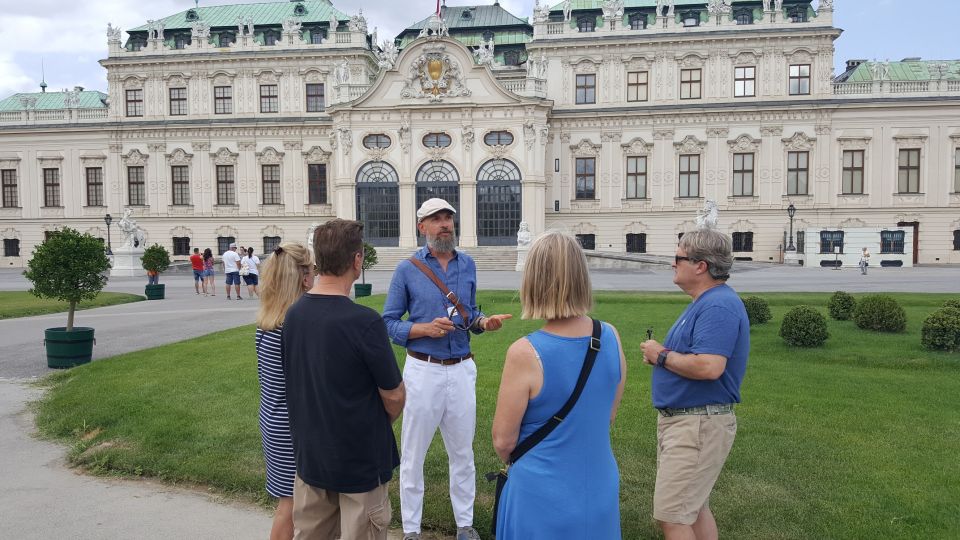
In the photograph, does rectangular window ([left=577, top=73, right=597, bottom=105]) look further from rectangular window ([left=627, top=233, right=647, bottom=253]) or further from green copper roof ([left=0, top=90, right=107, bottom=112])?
green copper roof ([left=0, top=90, right=107, bottom=112])

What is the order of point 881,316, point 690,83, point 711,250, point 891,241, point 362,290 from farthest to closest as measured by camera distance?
point 690,83, point 891,241, point 362,290, point 881,316, point 711,250

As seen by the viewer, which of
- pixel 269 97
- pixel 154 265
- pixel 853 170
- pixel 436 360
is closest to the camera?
pixel 436 360

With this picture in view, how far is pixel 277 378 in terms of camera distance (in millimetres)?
3883

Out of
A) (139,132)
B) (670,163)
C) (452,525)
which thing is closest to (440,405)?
(452,525)

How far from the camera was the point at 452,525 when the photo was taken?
4.79m

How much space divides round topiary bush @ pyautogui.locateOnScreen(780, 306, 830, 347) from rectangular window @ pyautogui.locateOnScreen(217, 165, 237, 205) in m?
39.6

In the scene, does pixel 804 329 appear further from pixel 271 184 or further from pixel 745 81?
pixel 271 184

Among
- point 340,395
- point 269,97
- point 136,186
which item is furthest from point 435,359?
point 136,186

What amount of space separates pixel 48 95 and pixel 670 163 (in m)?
45.8

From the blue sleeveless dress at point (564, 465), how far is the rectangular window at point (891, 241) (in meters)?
38.3

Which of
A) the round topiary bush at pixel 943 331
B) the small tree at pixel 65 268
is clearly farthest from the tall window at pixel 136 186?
the round topiary bush at pixel 943 331

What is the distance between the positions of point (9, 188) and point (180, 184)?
478 inches

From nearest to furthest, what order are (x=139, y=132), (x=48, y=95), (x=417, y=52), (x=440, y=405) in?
(x=440, y=405), (x=417, y=52), (x=139, y=132), (x=48, y=95)

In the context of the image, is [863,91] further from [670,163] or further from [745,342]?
[745,342]
